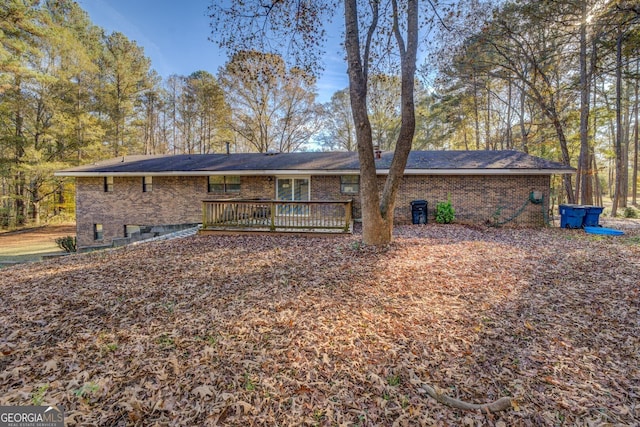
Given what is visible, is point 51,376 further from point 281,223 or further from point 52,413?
point 281,223

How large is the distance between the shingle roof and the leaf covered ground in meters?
6.24

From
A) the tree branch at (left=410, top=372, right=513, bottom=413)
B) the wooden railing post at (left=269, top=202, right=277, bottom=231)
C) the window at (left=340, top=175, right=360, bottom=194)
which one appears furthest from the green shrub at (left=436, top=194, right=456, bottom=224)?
the tree branch at (left=410, top=372, right=513, bottom=413)

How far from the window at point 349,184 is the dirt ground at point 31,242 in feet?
43.2

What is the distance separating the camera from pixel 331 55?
8.09m

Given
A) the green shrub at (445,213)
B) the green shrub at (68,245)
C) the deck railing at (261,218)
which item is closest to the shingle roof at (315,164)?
the green shrub at (445,213)

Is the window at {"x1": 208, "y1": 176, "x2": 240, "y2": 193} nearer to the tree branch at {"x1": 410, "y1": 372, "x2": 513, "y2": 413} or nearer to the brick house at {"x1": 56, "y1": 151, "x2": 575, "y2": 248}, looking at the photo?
the brick house at {"x1": 56, "y1": 151, "x2": 575, "y2": 248}

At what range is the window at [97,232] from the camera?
12906 mm

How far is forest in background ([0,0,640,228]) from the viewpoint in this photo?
472 inches

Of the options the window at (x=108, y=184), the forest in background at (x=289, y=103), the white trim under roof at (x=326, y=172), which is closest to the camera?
the white trim under roof at (x=326, y=172)

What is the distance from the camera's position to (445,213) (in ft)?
36.5

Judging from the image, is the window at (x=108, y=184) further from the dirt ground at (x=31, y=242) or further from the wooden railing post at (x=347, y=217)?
the wooden railing post at (x=347, y=217)

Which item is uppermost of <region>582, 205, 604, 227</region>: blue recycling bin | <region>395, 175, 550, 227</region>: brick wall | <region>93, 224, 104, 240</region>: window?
<region>395, 175, 550, 227</region>: brick wall

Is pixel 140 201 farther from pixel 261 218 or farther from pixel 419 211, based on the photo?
pixel 419 211

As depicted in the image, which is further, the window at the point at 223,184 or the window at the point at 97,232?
the window at the point at 97,232
